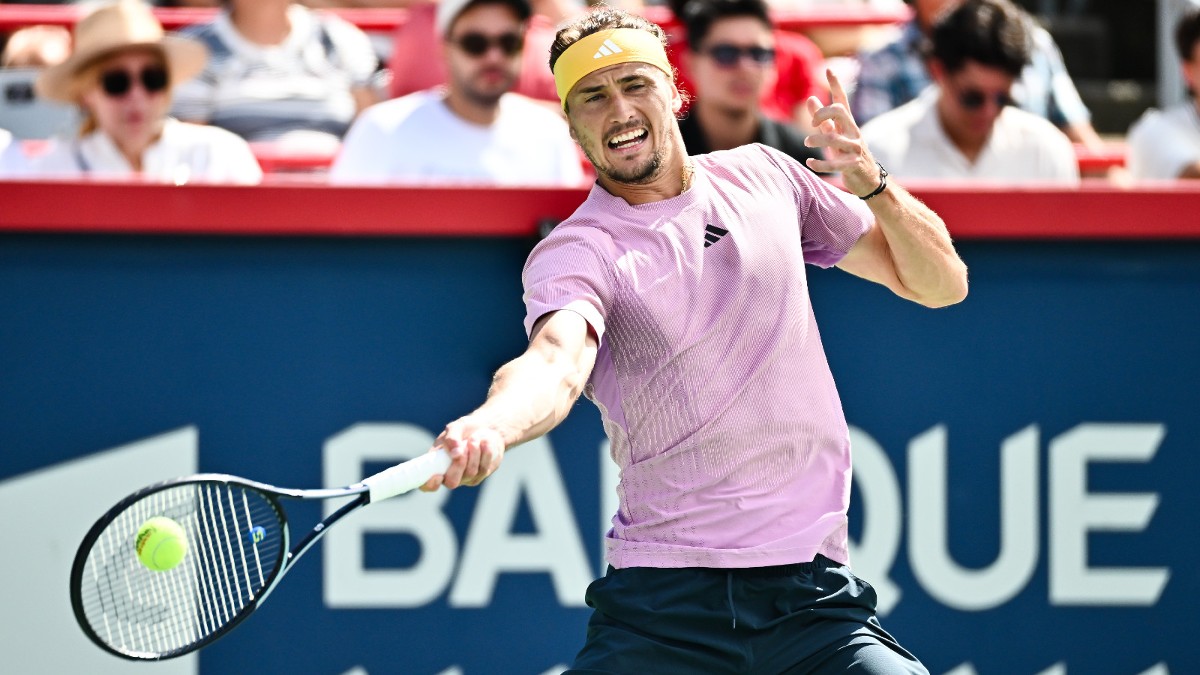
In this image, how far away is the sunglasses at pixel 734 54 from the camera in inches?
230

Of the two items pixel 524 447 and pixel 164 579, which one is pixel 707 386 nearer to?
pixel 164 579

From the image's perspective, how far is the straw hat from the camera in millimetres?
5832

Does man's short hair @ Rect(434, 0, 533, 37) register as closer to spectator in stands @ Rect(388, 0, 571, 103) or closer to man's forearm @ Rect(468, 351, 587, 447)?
spectator in stands @ Rect(388, 0, 571, 103)

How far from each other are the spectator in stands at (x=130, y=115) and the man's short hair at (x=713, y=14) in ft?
5.29

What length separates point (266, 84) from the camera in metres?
6.55

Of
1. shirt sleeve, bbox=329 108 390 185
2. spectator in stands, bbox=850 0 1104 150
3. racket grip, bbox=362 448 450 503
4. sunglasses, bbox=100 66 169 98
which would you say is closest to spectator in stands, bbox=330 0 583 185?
shirt sleeve, bbox=329 108 390 185

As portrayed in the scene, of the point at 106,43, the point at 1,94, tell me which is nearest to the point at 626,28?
the point at 106,43

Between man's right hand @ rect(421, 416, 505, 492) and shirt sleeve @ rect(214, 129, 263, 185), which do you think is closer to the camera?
man's right hand @ rect(421, 416, 505, 492)

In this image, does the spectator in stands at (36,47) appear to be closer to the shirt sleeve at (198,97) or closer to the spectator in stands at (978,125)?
the shirt sleeve at (198,97)

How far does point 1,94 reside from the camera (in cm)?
690

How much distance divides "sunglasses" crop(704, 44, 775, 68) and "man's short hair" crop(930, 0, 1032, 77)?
62 cm

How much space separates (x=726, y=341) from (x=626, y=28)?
2.27 feet

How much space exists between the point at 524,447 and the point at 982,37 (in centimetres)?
238

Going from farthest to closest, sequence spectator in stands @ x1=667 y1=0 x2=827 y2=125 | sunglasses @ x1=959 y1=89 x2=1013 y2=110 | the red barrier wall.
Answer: spectator in stands @ x1=667 y1=0 x2=827 y2=125, sunglasses @ x1=959 y1=89 x2=1013 y2=110, the red barrier wall
